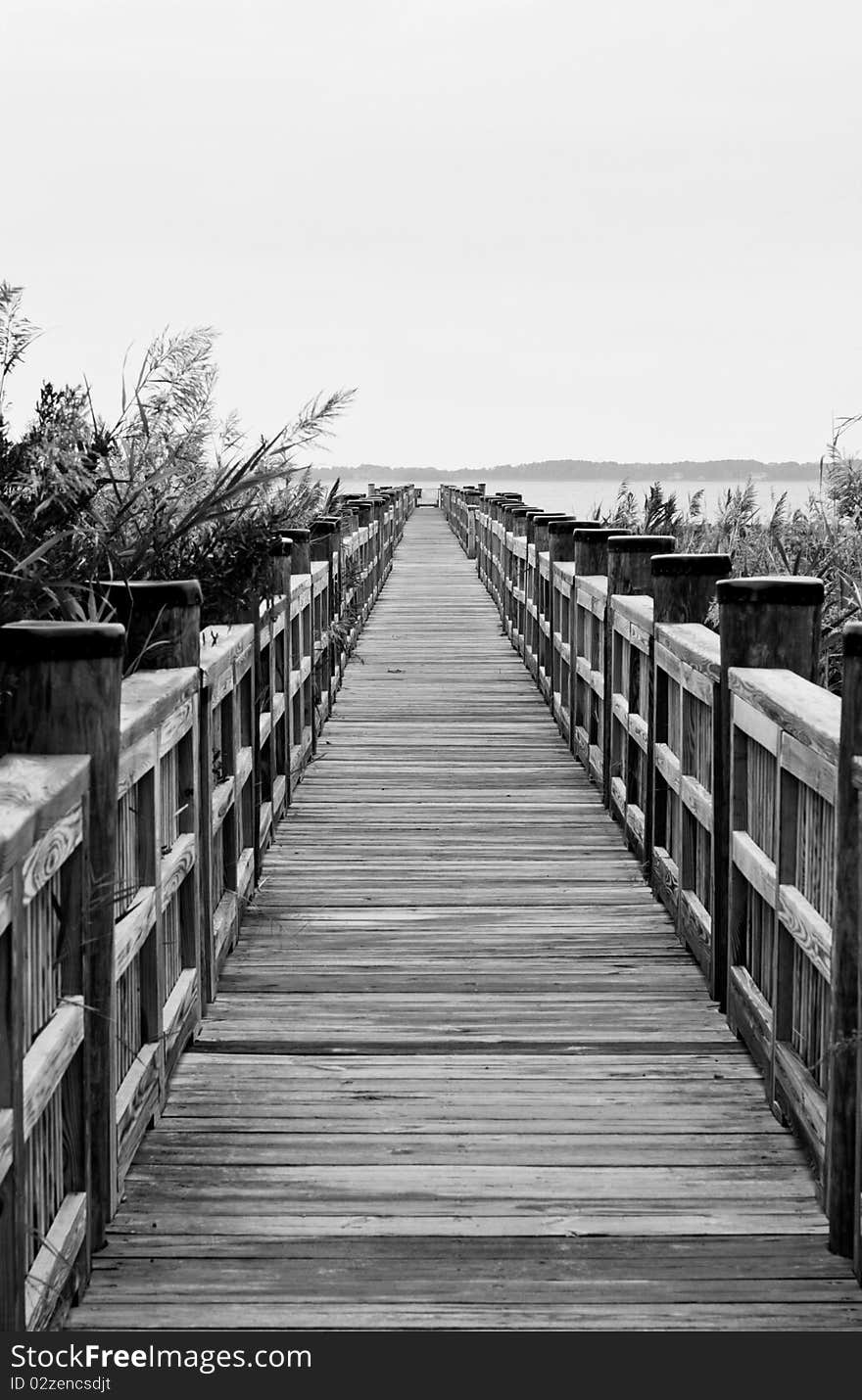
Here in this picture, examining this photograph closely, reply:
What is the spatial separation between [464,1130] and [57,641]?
153 centimetres

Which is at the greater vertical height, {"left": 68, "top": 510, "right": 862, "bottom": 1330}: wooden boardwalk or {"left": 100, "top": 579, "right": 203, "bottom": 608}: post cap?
{"left": 100, "top": 579, "right": 203, "bottom": 608}: post cap

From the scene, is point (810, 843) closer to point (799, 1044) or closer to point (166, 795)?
point (799, 1044)

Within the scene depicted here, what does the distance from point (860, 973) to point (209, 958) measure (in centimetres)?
204

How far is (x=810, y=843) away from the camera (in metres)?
3.65

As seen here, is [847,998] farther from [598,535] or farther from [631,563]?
[598,535]

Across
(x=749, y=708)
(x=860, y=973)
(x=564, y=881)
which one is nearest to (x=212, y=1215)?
(x=860, y=973)

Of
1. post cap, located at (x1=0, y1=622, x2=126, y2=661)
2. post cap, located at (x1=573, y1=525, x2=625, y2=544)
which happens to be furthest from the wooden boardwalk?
post cap, located at (x1=573, y1=525, x2=625, y2=544)

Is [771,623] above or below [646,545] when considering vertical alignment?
below

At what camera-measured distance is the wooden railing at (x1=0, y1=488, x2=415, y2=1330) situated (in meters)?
2.50

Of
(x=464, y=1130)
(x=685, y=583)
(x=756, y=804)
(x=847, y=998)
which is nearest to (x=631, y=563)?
(x=685, y=583)

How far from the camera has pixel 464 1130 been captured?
3795 mm

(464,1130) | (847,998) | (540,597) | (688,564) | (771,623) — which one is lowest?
(464,1130)

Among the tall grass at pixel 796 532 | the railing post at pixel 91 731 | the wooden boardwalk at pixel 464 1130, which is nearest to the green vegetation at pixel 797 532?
the tall grass at pixel 796 532

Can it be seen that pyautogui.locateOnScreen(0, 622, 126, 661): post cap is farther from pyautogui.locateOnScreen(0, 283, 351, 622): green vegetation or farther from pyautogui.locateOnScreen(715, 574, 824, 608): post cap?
pyautogui.locateOnScreen(715, 574, 824, 608): post cap
